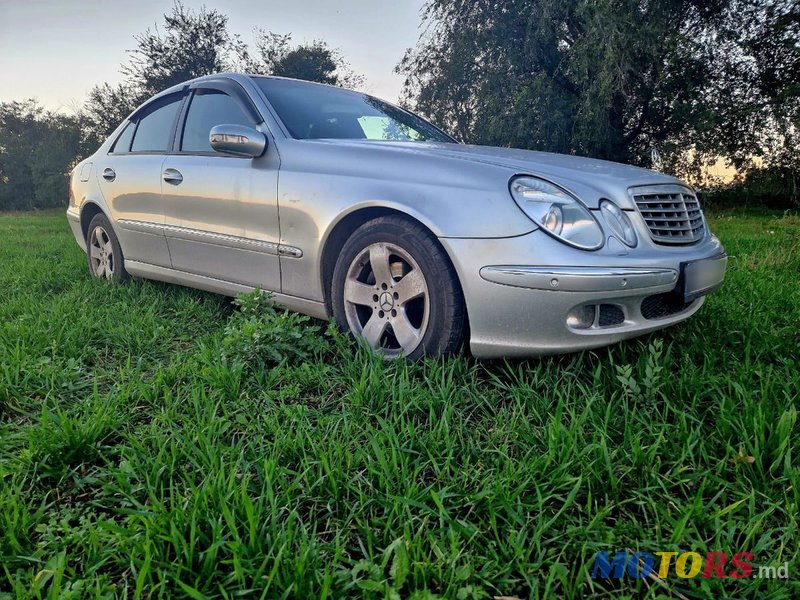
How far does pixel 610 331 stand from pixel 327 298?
1.28 meters

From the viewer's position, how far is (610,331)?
218 centimetres

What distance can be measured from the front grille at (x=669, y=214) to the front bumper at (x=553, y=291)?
14 cm

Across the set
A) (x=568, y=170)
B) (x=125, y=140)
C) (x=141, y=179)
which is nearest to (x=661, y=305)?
(x=568, y=170)

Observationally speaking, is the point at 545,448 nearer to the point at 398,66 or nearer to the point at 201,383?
the point at 201,383

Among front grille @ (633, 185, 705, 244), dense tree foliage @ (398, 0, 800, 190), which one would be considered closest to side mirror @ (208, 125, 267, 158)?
front grille @ (633, 185, 705, 244)

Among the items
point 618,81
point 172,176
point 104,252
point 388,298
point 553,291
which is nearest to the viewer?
point 553,291

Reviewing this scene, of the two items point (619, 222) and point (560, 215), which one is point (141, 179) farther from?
point (619, 222)

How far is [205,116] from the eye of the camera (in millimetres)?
3520

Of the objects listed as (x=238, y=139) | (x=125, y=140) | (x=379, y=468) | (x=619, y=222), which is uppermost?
(x=125, y=140)

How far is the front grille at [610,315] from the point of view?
2.20 meters

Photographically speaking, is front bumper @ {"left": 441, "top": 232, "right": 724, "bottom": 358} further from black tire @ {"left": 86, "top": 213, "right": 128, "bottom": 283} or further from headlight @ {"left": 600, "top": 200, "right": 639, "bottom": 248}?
black tire @ {"left": 86, "top": 213, "right": 128, "bottom": 283}

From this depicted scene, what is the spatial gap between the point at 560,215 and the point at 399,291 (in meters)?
0.72

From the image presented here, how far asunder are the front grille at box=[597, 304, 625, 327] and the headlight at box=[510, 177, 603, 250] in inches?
9.7

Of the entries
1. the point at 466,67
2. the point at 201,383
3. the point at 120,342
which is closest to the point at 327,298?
the point at 201,383
